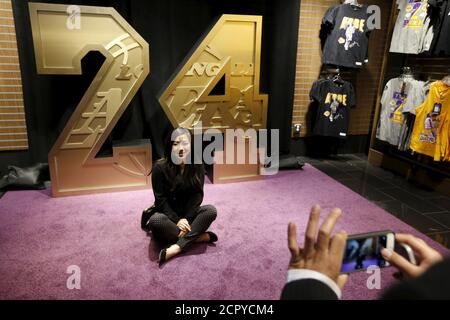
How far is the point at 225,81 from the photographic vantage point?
3.51 metres

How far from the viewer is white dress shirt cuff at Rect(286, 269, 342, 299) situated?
690 millimetres

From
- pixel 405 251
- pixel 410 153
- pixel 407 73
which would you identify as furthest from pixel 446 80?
pixel 405 251

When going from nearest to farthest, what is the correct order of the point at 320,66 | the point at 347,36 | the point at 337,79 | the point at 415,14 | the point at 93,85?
the point at 93,85
the point at 415,14
the point at 347,36
the point at 337,79
the point at 320,66

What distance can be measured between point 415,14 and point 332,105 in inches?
49.5

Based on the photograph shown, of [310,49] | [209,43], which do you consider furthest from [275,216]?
[310,49]

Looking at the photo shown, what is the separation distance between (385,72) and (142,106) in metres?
2.98

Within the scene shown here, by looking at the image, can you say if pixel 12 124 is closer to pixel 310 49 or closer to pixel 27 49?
pixel 27 49

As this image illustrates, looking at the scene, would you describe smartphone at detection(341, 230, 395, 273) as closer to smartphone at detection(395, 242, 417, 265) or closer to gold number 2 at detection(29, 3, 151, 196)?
smartphone at detection(395, 242, 417, 265)

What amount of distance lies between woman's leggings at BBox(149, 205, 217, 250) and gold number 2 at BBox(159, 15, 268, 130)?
1.24m

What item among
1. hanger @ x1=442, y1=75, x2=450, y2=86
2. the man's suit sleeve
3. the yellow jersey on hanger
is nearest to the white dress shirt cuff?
the man's suit sleeve

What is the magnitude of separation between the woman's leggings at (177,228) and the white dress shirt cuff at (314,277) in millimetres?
1714

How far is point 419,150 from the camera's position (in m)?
3.62

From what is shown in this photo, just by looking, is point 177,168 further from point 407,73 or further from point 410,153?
point 407,73

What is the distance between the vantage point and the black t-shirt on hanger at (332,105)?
429cm
